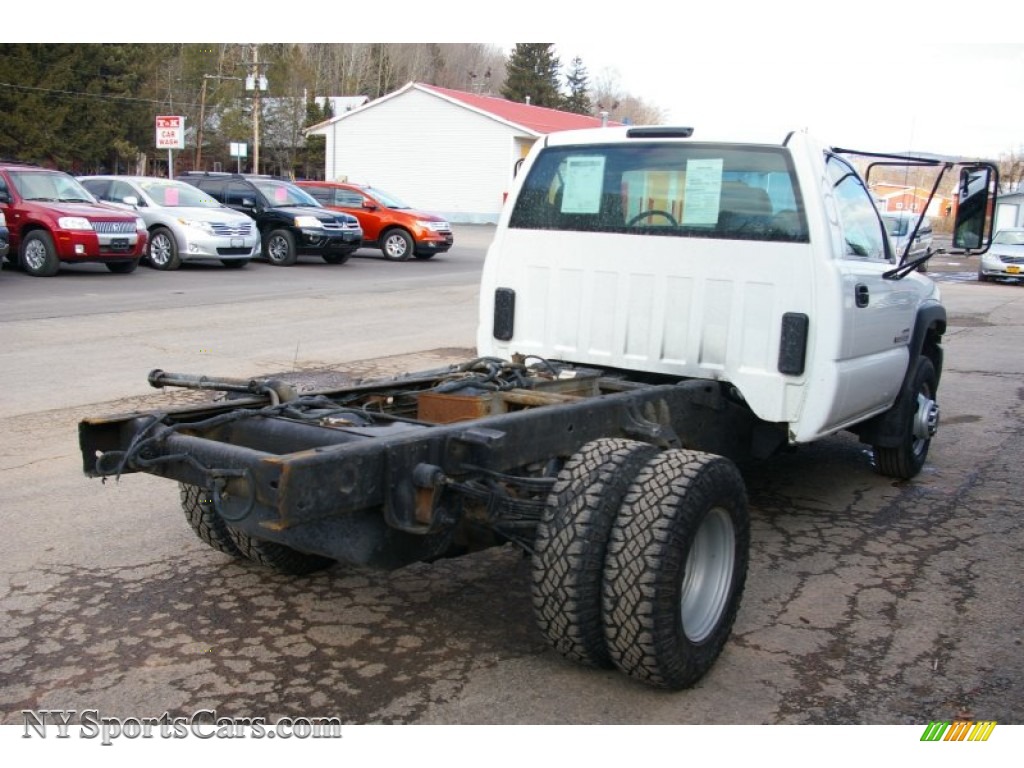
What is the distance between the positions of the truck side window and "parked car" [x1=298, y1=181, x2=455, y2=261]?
19.3 m

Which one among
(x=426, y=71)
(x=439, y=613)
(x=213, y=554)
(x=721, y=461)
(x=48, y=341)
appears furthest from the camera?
(x=426, y=71)

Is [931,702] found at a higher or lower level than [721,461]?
lower

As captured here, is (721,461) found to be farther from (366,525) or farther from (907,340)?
(907,340)

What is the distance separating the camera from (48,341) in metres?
11.2

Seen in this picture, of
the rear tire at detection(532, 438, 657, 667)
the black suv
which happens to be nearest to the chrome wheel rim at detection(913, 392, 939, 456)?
the rear tire at detection(532, 438, 657, 667)

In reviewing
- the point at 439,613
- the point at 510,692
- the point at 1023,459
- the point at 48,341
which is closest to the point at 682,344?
the point at 439,613

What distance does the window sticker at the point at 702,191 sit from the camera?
5.44 meters

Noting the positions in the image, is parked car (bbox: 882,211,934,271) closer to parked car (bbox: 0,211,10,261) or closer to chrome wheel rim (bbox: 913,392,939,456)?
chrome wheel rim (bbox: 913,392,939,456)

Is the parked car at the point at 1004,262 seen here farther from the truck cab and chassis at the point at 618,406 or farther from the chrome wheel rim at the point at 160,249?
the truck cab and chassis at the point at 618,406

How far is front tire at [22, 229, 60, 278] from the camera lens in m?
17.4

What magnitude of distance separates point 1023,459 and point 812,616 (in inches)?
154

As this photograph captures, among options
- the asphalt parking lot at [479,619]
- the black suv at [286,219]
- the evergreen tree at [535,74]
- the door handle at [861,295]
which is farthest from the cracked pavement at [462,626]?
the evergreen tree at [535,74]

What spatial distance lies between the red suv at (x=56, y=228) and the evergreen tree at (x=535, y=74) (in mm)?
60862

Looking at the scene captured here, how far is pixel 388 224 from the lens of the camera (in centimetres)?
2492
